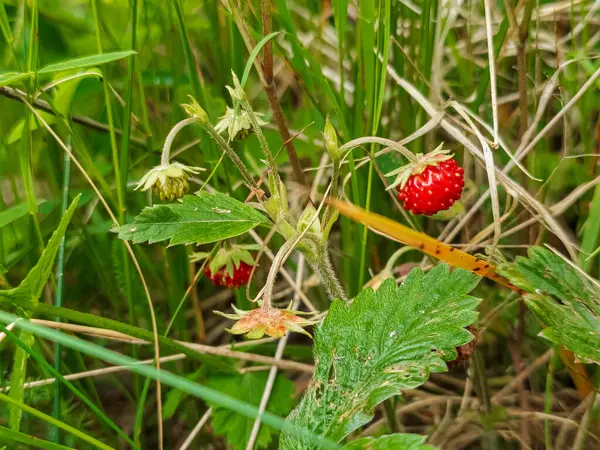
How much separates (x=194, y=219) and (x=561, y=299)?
1.83 ft

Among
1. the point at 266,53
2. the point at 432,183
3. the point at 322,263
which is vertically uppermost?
the point at 266,53

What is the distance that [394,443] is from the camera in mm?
762

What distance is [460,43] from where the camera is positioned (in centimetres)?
176

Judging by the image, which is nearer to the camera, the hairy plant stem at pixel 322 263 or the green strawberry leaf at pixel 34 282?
the green strawberry leaf at pixel 34 282

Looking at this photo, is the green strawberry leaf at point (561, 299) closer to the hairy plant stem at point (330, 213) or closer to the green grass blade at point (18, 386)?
the hairy plant stem at point (330, 213)

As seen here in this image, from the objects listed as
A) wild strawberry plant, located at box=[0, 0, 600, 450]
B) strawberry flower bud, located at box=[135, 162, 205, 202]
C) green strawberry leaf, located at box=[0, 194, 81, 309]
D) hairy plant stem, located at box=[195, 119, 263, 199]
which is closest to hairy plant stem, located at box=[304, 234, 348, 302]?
wild strawberry plant, located at box=[0, 0, 600, 450]

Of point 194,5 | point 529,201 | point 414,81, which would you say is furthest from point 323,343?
point 194,5

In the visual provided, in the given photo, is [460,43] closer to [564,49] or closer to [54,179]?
[564,49]

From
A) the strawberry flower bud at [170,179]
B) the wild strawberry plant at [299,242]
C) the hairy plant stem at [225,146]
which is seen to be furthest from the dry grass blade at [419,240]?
the strawberry flower bud at [170,179]

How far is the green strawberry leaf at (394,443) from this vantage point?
747 millimetres

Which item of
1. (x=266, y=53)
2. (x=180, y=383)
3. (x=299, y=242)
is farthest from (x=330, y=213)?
(x=180, y=383)

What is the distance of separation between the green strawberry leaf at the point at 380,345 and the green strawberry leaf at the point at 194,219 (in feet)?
0.61

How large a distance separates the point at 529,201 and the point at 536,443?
1.55ft

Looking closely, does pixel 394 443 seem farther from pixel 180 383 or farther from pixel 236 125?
pixel 236 125
